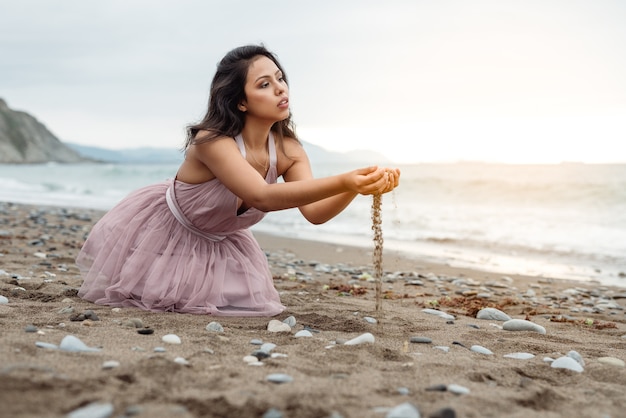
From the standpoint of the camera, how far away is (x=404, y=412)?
2.38 metres

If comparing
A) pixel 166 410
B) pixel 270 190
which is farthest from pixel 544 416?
pixel 270 190

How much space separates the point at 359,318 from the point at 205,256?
137 cm

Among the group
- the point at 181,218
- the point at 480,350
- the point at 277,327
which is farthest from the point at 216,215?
the point at 480,350

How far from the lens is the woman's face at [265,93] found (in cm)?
448

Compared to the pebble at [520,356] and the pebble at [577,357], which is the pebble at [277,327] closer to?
the pebble at [520,356]

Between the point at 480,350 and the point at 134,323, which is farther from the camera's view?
the point at 134,323

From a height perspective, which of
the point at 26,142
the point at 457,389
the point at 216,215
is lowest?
the point at 457,389

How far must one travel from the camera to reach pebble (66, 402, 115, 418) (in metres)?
2.16

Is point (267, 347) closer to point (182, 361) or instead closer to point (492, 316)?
point (182, 361)

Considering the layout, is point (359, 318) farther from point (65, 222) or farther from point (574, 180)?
point (574, 180)

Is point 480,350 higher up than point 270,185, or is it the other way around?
point 270,185

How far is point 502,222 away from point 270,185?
42.1ft

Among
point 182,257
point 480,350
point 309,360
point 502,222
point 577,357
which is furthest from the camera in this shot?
point 502,222

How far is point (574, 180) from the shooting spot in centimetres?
2483
